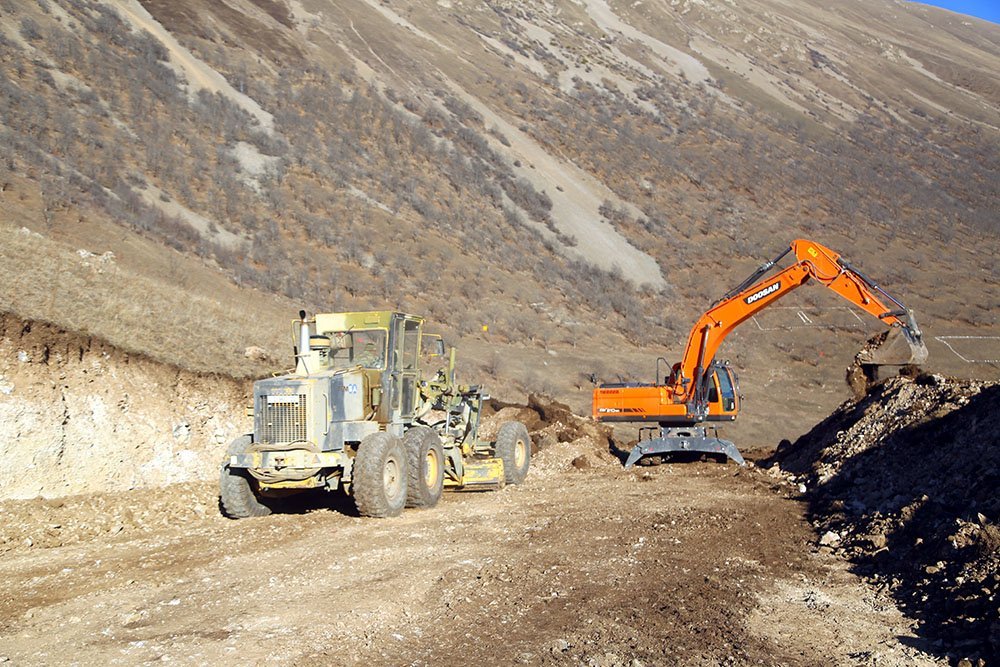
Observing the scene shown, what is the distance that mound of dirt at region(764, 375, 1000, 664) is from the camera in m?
7.33

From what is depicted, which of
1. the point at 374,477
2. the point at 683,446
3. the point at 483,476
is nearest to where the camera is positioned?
the point at 374,477

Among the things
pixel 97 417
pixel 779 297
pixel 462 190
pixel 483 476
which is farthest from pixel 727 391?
pixel 462 190

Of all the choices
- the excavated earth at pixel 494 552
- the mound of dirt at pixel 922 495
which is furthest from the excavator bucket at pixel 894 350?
the excavated earth at pixel 494 552

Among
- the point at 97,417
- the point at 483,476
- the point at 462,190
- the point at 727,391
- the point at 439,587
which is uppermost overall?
the point at 462,190

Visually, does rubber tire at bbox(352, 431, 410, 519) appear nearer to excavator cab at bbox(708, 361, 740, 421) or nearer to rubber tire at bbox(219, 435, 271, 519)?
rubber tire at bbox(219, 435, 271, 519)

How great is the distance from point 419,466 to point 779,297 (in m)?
8.99

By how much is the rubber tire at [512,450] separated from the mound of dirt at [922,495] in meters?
4.75

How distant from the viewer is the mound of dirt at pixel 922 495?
7.33 metres

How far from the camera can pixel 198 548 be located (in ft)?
34.8

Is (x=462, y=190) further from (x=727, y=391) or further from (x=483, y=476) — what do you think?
(x=483, y=476)

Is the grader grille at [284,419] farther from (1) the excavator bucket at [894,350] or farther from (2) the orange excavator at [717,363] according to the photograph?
(1) the excavator bucket at [894,350]

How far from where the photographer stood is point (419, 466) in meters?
12.3

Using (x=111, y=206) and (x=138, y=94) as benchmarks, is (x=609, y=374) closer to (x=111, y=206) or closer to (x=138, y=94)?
(x=111, y=206)

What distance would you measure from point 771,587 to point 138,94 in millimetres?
37889
